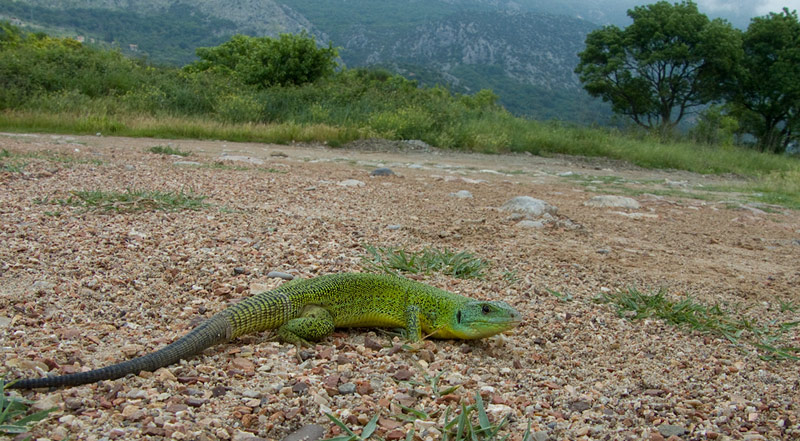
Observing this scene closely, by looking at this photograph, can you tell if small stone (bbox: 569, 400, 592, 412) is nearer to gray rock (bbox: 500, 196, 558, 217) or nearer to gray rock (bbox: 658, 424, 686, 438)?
gray rock (bbox: 658, 424, 686, 438)

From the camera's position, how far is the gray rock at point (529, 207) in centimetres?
601

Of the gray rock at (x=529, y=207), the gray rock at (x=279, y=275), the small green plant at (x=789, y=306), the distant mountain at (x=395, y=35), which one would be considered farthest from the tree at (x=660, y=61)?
the distant mountain at (x=395, y=35)

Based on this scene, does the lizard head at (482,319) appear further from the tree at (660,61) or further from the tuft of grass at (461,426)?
the tree at (660,61)

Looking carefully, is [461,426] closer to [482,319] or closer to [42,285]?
[482,319]

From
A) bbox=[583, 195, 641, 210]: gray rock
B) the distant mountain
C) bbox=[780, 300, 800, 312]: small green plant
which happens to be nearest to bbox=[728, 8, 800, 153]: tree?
bbox=[583, 195, 641, 210]: gray rock

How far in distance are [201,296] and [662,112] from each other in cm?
3774

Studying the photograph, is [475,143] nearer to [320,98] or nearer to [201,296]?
[320,98]

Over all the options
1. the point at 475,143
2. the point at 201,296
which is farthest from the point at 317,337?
the point at 475,143

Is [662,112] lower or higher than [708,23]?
lower

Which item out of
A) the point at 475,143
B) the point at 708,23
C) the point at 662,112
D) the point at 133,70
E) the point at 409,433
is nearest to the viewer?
Result: the point at 409,433

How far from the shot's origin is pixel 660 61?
33281 millimetres

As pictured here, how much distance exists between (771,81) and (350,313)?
38.5 meters

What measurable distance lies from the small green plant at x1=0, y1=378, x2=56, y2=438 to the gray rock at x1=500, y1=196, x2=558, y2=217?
4986mm

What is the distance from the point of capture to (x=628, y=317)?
3.17 m
